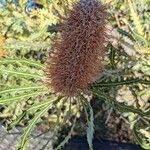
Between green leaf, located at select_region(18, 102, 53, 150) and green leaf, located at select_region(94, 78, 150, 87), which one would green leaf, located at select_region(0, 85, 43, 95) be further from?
green leaf, located at select_region(94, 78, 150, 87)

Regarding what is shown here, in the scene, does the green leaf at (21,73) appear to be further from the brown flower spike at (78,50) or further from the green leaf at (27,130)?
the green leaf at (27,130)

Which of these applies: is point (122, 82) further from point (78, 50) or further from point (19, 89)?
point (19, 89)

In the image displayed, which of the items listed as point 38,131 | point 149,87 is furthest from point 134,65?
point 38,131

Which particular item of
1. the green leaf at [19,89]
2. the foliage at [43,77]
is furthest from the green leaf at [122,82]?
the green leaf at [19,89]

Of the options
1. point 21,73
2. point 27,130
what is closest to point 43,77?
point 21,73

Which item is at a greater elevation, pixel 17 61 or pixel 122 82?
pixel 17 61

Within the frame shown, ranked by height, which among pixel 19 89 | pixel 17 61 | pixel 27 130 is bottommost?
pixel 27 130
